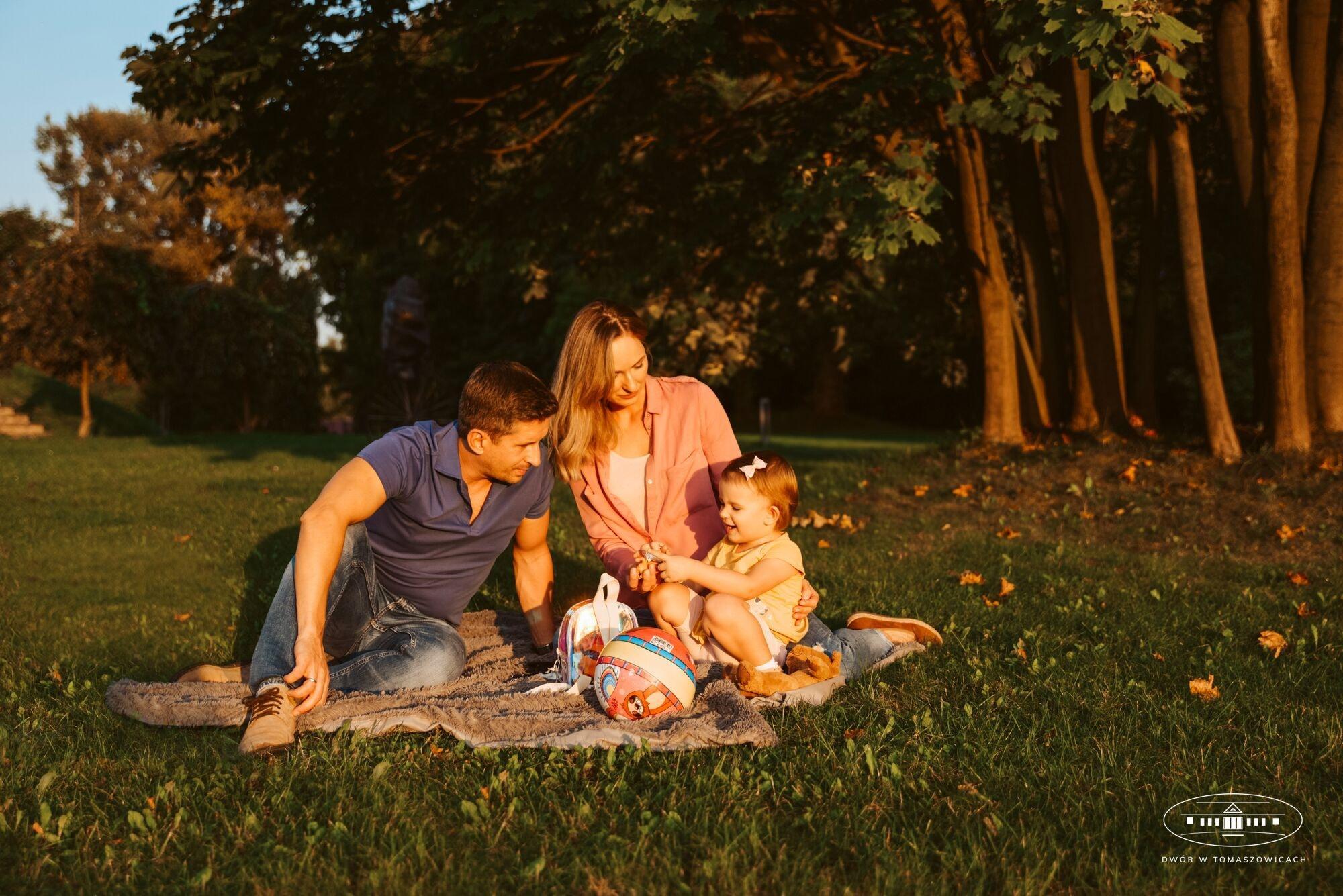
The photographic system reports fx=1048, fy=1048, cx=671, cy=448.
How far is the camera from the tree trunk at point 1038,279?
11820mm

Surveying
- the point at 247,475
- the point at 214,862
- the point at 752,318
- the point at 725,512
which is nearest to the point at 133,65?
the point at 247,475

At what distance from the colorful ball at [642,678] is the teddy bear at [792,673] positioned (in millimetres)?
356

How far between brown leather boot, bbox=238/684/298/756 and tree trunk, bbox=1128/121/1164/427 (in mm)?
10191

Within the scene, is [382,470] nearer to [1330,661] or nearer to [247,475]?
[1330,661]

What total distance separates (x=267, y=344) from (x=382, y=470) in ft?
92.9

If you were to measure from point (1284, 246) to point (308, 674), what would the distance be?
8579mm

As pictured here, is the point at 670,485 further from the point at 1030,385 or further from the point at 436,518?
the point at 1030,385

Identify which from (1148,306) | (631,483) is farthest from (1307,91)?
(631,483)

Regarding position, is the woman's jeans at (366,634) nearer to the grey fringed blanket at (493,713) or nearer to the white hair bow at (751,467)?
the grey fringed blanket at (493,713)

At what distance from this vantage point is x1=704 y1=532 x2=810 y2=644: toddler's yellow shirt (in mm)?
4910

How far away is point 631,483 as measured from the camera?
545 centimetres

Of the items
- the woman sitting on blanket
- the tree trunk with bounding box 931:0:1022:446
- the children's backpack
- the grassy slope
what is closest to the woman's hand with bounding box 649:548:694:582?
the children's backpack

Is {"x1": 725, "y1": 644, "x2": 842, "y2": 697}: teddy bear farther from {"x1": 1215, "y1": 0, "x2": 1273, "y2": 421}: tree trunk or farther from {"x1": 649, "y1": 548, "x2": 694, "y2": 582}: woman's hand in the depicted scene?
{"x1": 1215, "y1": 0, "x2": 1273, "y2": 421}: tree trunk

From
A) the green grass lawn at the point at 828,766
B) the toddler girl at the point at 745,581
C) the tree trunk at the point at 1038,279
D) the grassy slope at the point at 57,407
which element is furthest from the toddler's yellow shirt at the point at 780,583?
the grassy slope at the point at 57,407
